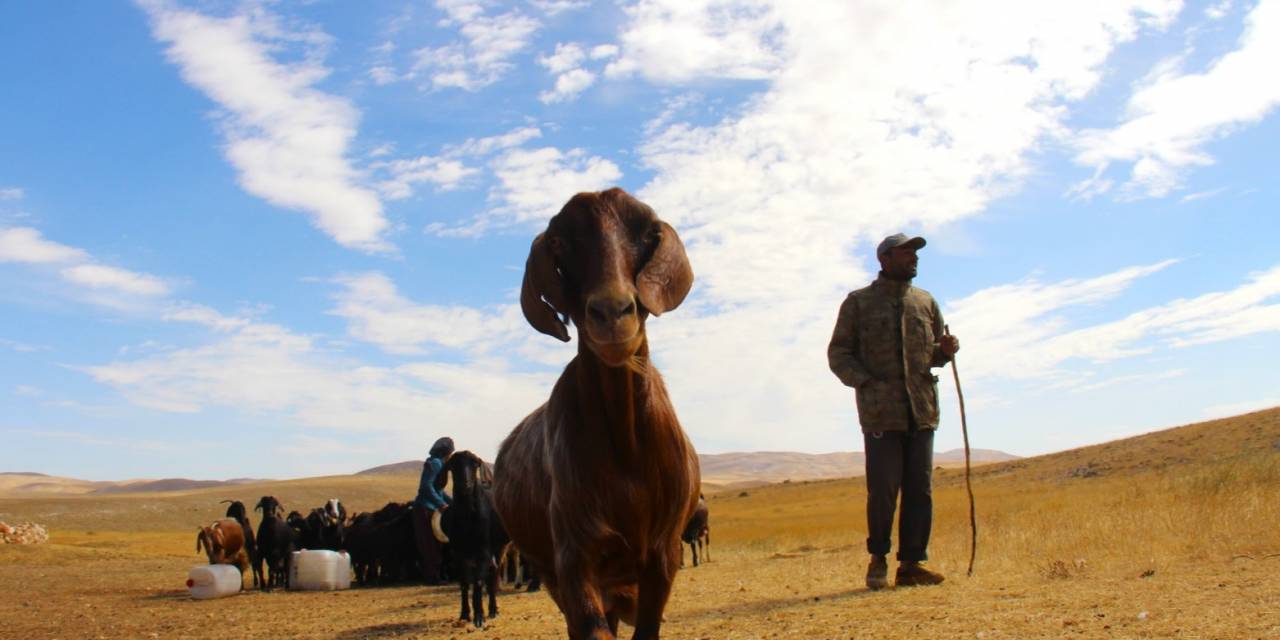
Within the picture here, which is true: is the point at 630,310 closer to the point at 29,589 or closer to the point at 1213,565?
the point at 1213,565

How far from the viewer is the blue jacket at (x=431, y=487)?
13.6 metres

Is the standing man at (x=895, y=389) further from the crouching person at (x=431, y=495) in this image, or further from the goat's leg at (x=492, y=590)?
the crouching person at (x=431, y=495)

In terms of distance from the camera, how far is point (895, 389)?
28.2 feet

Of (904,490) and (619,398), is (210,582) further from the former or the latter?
(619,398)

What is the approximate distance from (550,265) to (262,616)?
35.0 feet

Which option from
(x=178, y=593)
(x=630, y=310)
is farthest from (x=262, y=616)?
(x=630, y=310)

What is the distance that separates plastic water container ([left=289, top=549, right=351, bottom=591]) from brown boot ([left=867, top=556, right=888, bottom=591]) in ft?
38.8

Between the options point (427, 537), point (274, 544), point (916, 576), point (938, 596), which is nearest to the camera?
point (938, 596)

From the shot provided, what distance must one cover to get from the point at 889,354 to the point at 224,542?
1602 centimetres

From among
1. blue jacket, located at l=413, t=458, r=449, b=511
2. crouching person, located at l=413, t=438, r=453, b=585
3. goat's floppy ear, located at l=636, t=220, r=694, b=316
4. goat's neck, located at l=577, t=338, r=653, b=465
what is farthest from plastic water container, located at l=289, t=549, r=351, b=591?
goat's floppy ear, located at l=636, t=220, r=694, b=316

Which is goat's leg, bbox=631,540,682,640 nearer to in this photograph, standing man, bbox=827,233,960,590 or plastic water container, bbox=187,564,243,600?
standing man, bbox=827,233,960,590

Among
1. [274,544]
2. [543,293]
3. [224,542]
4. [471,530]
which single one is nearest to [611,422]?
[543,293]

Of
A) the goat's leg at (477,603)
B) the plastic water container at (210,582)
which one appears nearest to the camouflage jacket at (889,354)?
the goat's leg at (477,603)

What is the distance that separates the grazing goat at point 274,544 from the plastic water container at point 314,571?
6.58 feet
